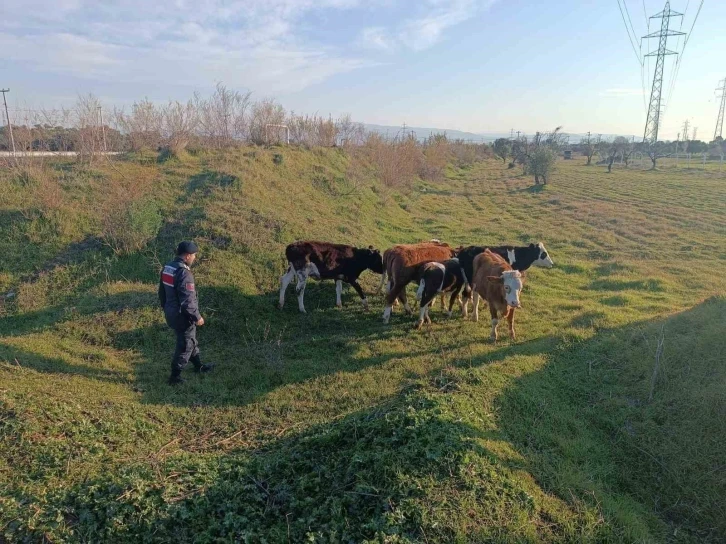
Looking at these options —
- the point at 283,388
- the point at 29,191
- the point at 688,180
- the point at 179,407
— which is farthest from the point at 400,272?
the point at 688,180

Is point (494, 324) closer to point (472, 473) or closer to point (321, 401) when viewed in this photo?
point (321, 401)

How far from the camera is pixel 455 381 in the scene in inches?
230

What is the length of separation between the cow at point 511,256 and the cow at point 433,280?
48cm

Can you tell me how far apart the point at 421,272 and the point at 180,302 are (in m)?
4.56

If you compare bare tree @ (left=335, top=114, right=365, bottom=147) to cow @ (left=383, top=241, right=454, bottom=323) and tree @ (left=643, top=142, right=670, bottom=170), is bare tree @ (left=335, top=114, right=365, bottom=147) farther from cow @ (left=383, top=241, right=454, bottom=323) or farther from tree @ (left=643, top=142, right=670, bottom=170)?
tree @ (left=643, top=142, right=670, bottom=170)

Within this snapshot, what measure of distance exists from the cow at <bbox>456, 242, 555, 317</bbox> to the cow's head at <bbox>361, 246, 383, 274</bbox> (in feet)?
5.78

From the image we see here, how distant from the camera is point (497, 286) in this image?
27.3ft

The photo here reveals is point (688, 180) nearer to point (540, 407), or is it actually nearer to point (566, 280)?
point (566, 280)

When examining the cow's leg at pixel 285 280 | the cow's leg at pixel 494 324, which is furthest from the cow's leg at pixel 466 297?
the cow's leg at pixel 285 280

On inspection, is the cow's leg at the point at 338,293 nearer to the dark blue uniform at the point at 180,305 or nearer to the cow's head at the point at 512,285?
the cow's head at the point at 512,285

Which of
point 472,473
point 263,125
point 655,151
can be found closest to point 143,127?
point 263,125

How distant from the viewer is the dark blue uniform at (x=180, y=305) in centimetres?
645

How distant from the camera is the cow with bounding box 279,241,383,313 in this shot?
9602 mm

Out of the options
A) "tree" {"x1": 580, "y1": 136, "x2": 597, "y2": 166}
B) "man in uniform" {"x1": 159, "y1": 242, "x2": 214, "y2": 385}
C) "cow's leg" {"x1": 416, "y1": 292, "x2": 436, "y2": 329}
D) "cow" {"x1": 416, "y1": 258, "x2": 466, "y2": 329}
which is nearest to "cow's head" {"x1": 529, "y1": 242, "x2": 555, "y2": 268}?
"cow" {"x1": 416, "y1": 258, "x2": 466, "y2": 329}
